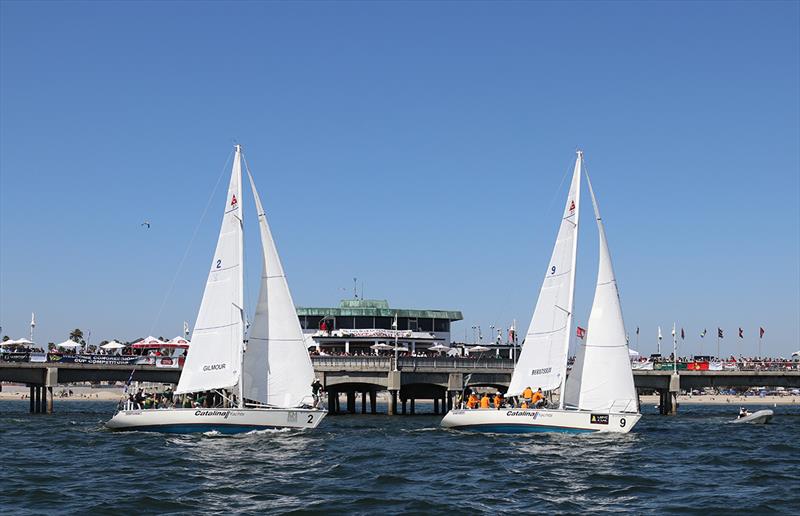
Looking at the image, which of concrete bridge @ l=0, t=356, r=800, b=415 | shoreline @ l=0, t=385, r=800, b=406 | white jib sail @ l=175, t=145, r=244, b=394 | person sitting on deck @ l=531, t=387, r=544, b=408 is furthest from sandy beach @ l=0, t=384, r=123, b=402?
person sitting on deck @ l=531, t=387, r=544, b=408

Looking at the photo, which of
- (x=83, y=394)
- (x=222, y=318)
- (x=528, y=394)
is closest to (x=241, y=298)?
(x=222, y=318)

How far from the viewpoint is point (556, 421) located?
155ft

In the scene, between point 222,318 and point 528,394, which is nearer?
point 222,318

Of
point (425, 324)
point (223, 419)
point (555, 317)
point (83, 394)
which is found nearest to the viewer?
point (223, 419)

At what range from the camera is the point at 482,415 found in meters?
49.7

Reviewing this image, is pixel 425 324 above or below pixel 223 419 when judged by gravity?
above

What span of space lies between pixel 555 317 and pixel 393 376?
99.1ft

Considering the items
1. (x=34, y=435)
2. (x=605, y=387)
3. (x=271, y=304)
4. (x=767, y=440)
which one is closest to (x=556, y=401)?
(x=605, y=387)

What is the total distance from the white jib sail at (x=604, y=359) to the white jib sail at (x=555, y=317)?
109 centimetres

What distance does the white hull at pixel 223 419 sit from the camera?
153 feet

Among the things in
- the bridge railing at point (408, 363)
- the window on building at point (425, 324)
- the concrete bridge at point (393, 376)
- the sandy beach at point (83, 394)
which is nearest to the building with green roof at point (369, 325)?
the window on building at point (425, 324)

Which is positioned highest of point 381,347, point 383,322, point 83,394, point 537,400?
point 383,322

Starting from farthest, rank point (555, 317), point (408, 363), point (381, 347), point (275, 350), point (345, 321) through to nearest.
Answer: point (345, 321)
point (381, 347)
point (408, 363)
point (555, 317)
point (275, 350)

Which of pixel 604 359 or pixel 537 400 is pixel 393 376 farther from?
pixel 604 359
